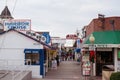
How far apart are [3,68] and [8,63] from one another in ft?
3.37

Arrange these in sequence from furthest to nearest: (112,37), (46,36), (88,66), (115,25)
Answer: (46,36), (115,25), (112,37), (88,66)

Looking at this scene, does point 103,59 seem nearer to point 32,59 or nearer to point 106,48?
point 106,48

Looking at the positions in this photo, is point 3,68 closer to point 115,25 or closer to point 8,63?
point 8,63

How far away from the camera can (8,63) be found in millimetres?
33219

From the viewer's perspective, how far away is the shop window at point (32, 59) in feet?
109

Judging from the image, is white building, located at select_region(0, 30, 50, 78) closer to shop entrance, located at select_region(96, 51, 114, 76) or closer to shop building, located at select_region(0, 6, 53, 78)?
shop building, located at select_region(0, 6, 53, 78)

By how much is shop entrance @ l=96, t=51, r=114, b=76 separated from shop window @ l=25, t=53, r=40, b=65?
590 centimetres

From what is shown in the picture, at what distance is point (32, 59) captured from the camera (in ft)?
109

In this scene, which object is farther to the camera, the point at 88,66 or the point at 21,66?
the point at 21,66

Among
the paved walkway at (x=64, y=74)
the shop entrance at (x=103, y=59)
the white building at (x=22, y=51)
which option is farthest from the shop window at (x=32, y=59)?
the shop entrance at (x=103, y=59)

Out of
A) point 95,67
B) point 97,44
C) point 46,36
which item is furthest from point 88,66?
point 46,36

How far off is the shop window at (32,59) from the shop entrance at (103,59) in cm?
590

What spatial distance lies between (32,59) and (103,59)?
702 cm

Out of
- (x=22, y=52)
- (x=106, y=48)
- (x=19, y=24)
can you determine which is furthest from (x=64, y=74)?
(x=19, y=24)
